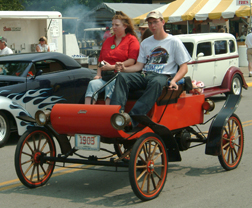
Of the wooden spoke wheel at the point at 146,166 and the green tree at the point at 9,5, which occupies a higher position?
the green tree at the point at 9,5

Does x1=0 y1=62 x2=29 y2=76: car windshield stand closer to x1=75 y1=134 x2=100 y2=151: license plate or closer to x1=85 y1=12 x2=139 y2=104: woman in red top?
x1=85 y1=12 x2=139 y2=104: woman in red top

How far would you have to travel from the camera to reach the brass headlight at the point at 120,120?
4301mm

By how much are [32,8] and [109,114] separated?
1479 inches

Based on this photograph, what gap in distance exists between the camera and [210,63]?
468 inches

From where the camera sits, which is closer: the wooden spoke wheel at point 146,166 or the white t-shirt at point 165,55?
the wooden spoke wheel at point 146,166

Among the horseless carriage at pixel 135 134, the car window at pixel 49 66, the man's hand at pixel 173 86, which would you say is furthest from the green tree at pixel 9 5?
the man's hand at pixel 173 86

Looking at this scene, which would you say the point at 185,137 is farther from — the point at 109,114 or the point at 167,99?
the point at 109,114

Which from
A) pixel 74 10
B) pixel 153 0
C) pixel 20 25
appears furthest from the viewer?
pixel 153 0

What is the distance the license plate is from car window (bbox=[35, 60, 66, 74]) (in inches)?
154

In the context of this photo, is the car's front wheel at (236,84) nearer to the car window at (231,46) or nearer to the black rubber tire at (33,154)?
the car window at (231,46)

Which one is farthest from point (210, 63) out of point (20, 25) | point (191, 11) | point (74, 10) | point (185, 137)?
point (74, 10)

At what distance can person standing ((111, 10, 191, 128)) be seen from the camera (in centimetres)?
484

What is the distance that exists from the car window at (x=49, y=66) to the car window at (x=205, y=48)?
438cm

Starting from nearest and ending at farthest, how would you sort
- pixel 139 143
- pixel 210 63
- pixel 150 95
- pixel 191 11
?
pixel 139 143
pixel 150 95
pixel 210 63
pixel 191 11
